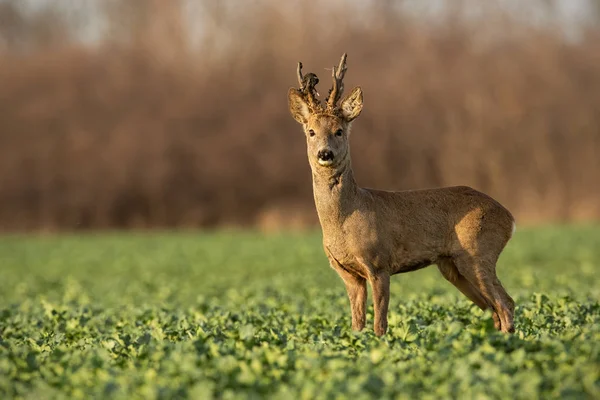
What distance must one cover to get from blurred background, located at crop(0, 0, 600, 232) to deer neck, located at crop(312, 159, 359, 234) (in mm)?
30246

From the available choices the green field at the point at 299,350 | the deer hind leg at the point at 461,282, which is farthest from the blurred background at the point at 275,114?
the deer hind leg at the point at 461,282

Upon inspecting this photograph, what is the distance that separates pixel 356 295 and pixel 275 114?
121ft

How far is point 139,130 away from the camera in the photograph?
150 ft

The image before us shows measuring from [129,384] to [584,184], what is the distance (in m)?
37.3

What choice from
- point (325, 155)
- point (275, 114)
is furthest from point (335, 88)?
point (275, 114)

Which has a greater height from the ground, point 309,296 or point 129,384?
point 129,384

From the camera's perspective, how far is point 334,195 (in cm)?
896

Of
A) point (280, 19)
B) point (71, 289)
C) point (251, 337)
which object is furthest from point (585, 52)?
point (251, 337)

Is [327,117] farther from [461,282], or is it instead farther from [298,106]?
[461,282]

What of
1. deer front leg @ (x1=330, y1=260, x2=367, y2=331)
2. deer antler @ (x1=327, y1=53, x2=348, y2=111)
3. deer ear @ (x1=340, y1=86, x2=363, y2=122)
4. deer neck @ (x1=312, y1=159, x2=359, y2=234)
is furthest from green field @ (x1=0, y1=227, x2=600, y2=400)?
deer antler @ (x1=327, y1=53, x2=348, y2=111)

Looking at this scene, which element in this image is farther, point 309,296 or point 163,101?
point 163,101

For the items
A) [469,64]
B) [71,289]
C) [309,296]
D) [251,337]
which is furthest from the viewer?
[469,64]

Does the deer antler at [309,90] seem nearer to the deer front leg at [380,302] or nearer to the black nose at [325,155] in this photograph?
the black nose at [325,155]

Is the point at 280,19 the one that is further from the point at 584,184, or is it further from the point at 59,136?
the point at 584,184
